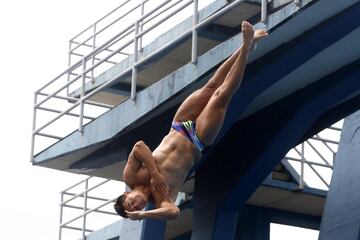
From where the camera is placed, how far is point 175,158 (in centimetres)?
1756

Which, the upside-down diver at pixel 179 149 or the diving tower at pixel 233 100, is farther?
the diving tower at pixel 233 100

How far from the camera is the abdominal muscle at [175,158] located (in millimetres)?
17484

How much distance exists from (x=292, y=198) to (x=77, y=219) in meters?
4.08

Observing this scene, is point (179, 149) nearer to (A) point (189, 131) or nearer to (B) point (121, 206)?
(A) point (189, 131)

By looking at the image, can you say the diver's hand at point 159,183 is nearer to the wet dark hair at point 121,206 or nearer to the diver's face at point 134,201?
the diver's face at point 134,201

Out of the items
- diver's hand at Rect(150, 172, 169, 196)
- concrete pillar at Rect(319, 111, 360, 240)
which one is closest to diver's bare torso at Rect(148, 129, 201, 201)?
diver's hand at Rect(150, 172, 169, 196)

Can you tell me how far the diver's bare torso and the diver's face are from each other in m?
0.46

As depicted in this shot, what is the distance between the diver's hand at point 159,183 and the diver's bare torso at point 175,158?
128mm

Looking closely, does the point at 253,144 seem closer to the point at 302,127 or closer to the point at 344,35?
the point at 302,127

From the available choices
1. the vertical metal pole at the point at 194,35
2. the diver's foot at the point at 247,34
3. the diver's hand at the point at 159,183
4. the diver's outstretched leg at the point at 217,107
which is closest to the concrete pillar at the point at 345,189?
the vertical metal pole at the point at 194,35

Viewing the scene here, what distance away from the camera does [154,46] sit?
1000 inches

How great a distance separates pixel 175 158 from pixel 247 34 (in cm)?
187

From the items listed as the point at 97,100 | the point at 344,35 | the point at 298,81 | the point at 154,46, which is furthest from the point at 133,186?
the point at 97,100

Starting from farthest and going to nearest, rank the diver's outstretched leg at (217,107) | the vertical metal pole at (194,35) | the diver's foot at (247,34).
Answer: the vertical metal pole at (194,35) < the diver's outstretched leg at (217,107) < the diver's foot at (247,34)
